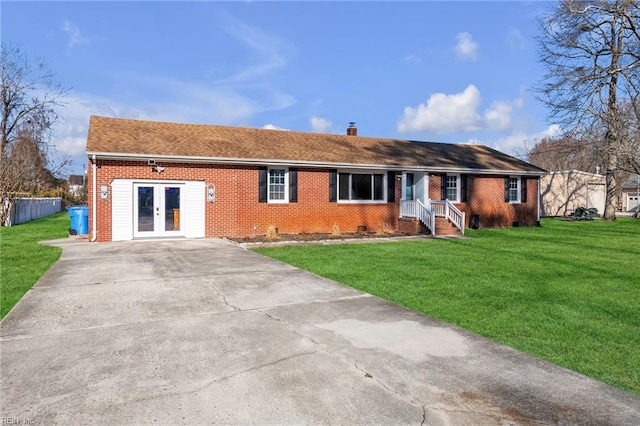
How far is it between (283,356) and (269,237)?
37.6 ft

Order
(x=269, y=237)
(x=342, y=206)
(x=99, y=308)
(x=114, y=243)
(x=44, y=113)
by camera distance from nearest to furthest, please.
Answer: (x=99, y=308) < (x=114, y=243) < (x=269, y=237) < (x=342, y=206) < (x=44, y=113)

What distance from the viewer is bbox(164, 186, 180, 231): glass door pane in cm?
1518

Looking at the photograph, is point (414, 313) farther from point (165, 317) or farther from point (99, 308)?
point (99, 308)

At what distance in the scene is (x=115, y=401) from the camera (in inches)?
128

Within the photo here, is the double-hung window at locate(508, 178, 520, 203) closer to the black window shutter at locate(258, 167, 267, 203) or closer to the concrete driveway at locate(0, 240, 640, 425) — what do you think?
the black window shutter at locate(258, 167, 267, 203)

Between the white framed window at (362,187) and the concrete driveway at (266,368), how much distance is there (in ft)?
38.2

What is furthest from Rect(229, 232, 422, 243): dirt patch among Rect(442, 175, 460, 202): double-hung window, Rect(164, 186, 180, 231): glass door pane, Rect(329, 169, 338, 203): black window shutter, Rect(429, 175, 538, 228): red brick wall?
Rect(429, 175, 538, 228): red brick wall

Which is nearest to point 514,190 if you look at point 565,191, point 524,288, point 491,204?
point 491,204

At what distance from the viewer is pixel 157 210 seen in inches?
593

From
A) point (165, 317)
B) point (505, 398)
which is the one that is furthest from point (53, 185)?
point (505, 398)

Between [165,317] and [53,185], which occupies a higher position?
[53,185]

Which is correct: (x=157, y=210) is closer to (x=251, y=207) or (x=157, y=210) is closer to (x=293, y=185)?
(x=251, y=207)

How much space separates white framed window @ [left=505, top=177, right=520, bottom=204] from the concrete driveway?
18.0 meters

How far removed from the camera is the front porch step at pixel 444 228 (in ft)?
58.4
